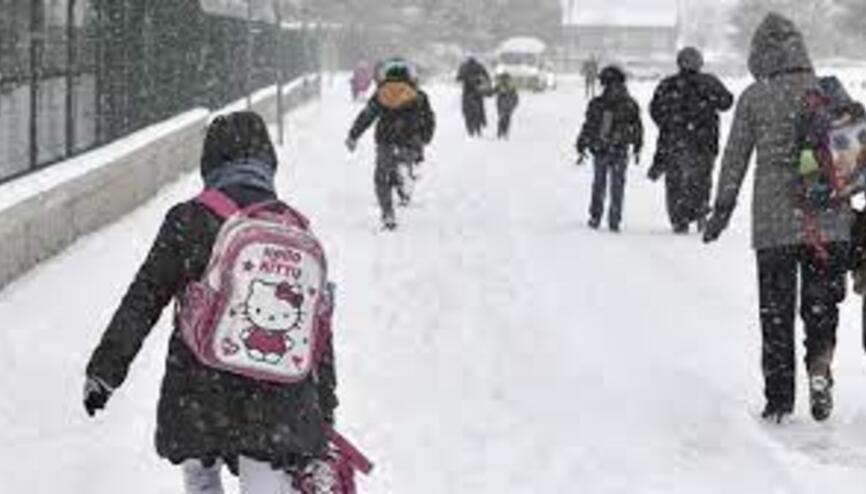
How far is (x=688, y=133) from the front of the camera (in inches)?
661

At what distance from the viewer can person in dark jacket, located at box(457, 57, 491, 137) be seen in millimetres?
35062

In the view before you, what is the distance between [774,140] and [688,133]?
8386 mm

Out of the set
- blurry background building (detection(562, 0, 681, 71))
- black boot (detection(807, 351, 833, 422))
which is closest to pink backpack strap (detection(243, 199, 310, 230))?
black boot (detection(807, 351, 833, 422))

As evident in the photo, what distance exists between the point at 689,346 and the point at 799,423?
2397 mm

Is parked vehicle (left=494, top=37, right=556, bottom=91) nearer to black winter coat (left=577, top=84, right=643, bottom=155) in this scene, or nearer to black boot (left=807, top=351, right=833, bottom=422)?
black winter coat (left=577, top=84, right=643, bottom=155)

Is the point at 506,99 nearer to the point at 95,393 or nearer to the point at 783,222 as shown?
the point at 783,222

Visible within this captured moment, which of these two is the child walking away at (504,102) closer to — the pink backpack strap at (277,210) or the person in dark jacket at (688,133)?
the person in dark jacket at (688,133)

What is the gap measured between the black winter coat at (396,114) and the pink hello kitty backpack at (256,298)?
39.9 ft

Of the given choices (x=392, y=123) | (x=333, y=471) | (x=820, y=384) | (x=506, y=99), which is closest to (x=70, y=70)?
(x=392, y=123)

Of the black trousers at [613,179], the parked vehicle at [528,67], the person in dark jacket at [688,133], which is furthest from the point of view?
the parked vehicle at [528,67]

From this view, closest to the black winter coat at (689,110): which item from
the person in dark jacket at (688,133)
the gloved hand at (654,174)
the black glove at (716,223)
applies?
the person in dark jacket at (688,133)

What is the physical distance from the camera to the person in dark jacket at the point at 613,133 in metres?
17.3

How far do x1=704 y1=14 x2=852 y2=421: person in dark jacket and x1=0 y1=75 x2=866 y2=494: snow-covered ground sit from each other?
348 millimetres

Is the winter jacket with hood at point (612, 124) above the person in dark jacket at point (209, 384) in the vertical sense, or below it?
below
